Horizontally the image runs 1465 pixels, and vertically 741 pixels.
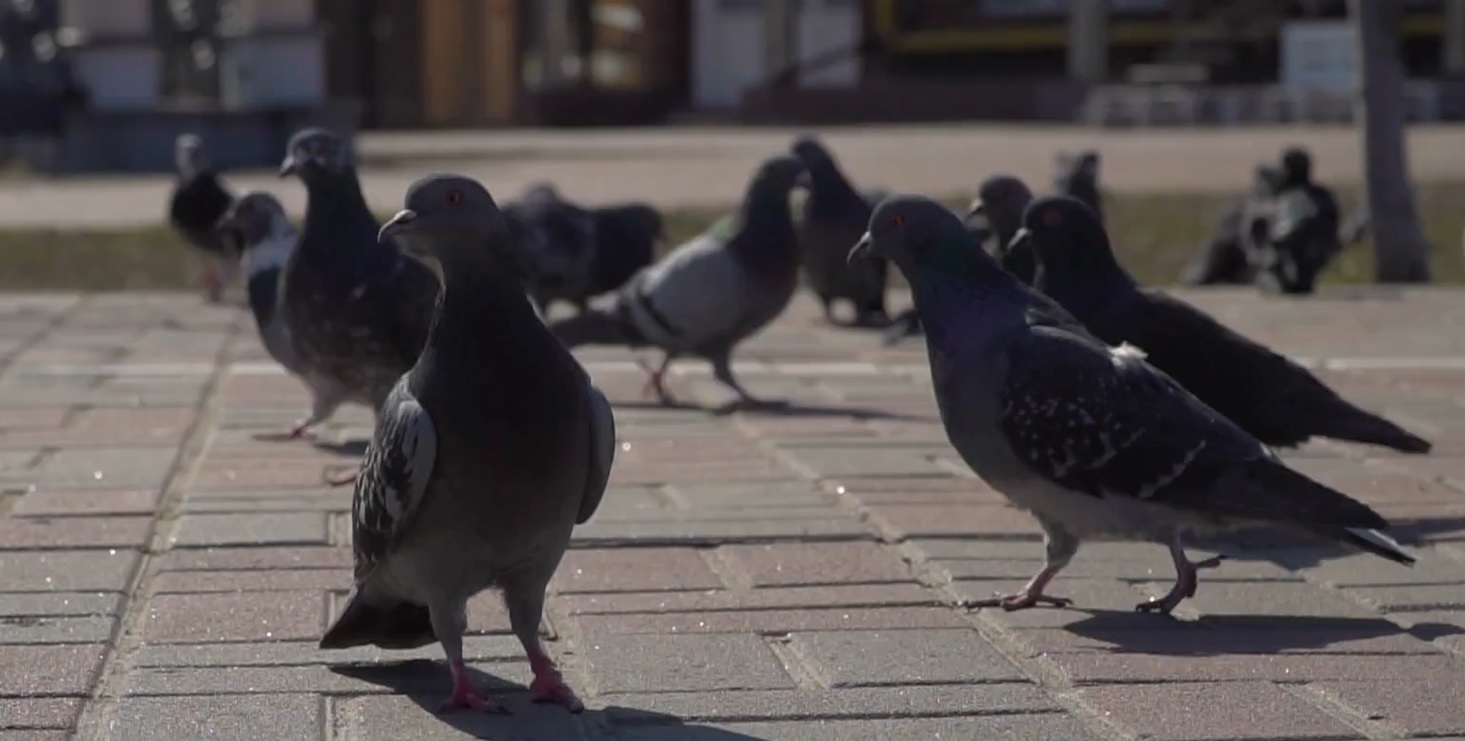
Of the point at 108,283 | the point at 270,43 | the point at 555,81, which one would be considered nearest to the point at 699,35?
the point at 555,81

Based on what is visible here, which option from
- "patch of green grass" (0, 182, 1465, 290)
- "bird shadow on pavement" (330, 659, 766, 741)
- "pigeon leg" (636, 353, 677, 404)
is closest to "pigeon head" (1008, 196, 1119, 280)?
"bird shadow on pavement" (330, 659, 766, 741)

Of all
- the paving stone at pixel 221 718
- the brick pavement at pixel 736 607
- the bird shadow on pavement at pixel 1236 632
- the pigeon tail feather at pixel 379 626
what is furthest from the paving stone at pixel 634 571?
the paving stone at pixel 221 718

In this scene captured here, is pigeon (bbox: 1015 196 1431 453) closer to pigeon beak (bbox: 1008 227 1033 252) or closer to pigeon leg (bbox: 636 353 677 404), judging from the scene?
pigeon beak (bbox: 1008 227 1033 252)

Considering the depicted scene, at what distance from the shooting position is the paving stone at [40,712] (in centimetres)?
350

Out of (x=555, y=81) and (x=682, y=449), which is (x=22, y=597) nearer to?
(x=682, y=449)

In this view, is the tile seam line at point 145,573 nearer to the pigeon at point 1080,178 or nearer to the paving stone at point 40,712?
the paving stone at point 40,712

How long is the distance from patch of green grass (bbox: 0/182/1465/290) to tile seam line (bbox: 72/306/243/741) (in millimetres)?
3753

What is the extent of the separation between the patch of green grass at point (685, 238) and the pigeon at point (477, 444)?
772cm

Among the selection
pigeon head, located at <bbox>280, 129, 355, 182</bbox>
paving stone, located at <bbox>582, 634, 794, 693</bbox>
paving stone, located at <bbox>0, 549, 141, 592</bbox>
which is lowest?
paving stone, located at <bbox>582, 634, 794, 693</bbox>

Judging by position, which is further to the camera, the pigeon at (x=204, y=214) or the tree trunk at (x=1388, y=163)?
the tree trunk at (x=1388, y=163)

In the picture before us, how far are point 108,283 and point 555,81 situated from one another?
22.1 meters

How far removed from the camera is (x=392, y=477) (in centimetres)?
360

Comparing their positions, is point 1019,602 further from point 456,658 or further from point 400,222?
point 400,222

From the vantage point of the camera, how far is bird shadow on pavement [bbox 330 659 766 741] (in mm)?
3490
